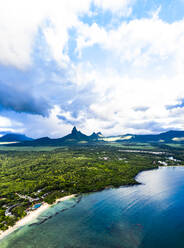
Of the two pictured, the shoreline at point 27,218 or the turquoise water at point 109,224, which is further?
the shoreline at point 27,218

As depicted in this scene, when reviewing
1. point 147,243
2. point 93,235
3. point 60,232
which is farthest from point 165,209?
point 60,232

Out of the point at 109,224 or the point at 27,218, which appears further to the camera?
the point at 27,218

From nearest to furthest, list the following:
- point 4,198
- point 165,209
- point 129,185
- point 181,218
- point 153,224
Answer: point 153,224 < point 181,218 < point 165,209 < point 4,198 < point 129,185

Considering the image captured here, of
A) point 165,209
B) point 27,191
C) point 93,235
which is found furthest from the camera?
point 27,191

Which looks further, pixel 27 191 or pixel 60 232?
pixel 27 191

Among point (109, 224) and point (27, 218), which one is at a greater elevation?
point (27, 218)

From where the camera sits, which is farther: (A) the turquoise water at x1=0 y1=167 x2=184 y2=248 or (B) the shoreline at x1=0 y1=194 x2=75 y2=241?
(B) the shoreline at x1=0 y1=194 x2=75 y2=241

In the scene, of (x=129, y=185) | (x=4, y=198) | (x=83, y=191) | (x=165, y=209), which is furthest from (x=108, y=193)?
(x=4, y=198)

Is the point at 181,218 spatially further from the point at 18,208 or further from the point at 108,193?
the point at 18,208
